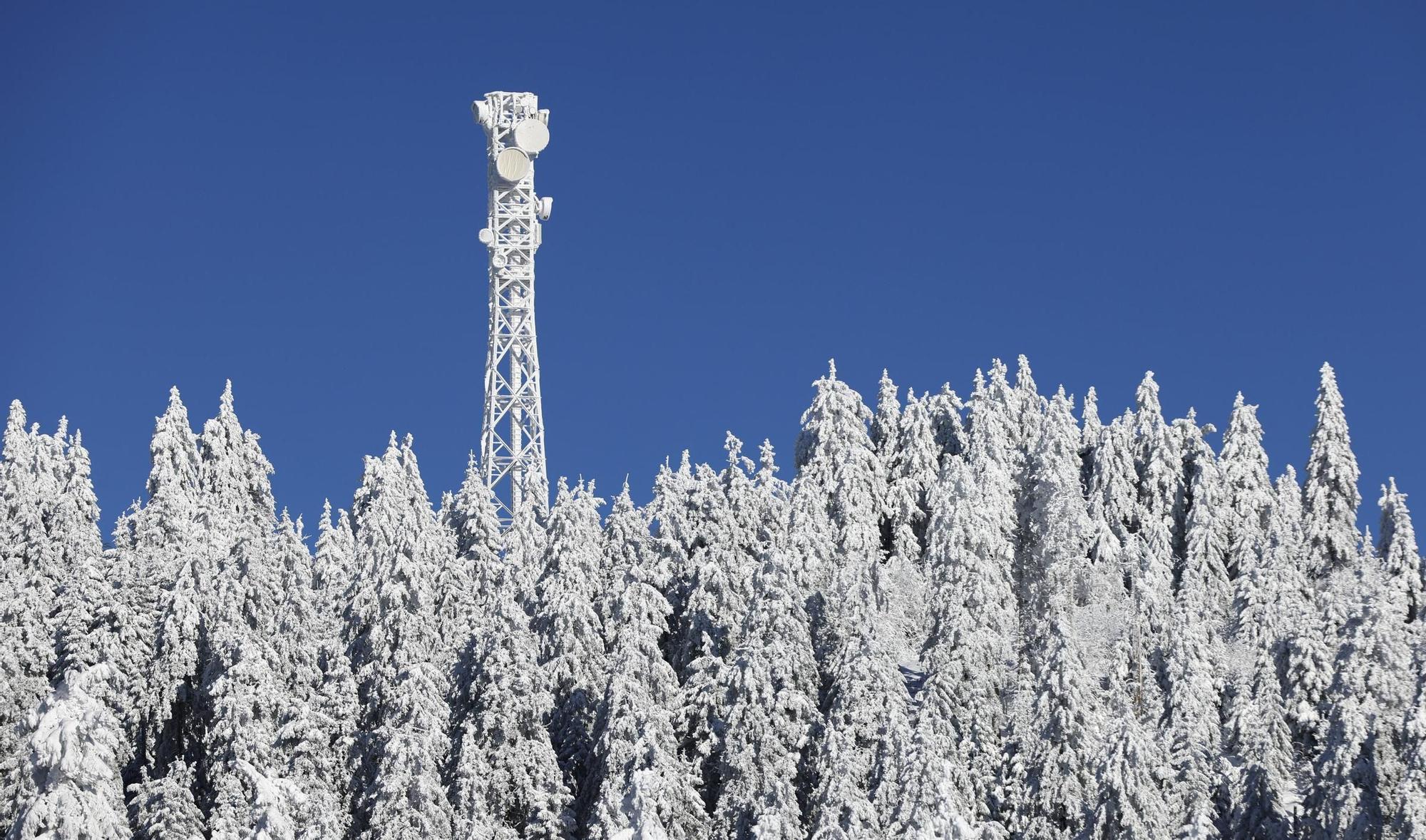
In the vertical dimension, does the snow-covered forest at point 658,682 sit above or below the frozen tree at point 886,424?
below

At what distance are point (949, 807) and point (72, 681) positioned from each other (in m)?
24.1

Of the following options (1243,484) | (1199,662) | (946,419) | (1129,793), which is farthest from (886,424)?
(1129,793)

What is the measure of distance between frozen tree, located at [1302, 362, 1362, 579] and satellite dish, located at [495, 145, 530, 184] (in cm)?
3821

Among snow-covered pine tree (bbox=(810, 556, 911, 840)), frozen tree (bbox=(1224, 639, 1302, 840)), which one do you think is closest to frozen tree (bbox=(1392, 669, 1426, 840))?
frozen tree (bbox=(1224, 639, 1302, 840))

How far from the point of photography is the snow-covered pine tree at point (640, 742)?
61.3 meters

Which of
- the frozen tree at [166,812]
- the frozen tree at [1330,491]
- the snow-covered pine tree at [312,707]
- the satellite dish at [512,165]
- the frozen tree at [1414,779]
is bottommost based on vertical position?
the frozen tree at [1414,779]

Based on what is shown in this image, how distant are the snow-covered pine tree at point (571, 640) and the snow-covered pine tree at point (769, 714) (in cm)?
448

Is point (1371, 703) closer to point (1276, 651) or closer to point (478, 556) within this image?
point (1276, 651)

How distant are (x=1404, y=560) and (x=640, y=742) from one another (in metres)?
34.2

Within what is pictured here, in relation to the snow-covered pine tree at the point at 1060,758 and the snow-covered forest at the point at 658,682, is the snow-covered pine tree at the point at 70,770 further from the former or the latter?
the snow-covered pine tree at the point at 1060,758

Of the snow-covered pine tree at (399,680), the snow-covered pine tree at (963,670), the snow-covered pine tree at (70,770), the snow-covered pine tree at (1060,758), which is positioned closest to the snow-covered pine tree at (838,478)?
the snow-covered pine tree at (963,670)

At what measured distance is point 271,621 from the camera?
68125mm

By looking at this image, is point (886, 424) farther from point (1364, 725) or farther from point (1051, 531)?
point (1364, 725)

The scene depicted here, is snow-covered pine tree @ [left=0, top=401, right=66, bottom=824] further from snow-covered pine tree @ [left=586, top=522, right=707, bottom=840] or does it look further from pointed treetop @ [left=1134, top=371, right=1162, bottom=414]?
pointed treetop @ [left=1134, top=371, right=1162, bottom=414]
